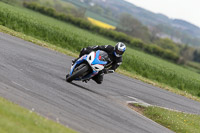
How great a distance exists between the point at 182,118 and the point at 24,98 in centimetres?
698

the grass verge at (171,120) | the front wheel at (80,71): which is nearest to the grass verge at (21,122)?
the front wheel at (80,71)

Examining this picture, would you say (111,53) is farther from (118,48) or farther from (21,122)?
(21,122)

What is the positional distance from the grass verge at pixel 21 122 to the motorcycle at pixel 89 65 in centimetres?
494

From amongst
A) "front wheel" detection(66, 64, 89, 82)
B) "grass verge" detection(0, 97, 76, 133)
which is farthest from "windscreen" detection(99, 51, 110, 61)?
"grass verge" detection(0, 97, 76, 133)

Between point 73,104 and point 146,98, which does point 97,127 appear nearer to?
point 73,104

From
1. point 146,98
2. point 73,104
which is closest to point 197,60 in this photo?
point 146,98

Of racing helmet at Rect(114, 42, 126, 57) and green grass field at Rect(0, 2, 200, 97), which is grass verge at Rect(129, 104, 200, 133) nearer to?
racing helmet at Rect(114, 42, 126, 57)

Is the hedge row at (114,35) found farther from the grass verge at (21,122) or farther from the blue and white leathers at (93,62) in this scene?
the grass verge at (21,122)

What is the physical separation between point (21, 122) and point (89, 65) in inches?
238

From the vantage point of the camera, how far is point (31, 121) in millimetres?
6938

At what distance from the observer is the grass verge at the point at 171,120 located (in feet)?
40.0

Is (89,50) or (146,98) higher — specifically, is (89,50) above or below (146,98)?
above

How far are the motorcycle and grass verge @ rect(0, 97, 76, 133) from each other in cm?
494

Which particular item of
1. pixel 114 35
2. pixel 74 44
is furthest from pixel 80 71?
pixel 114 35
